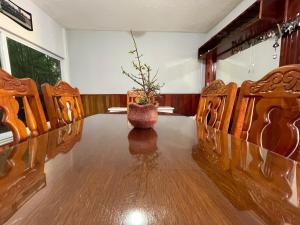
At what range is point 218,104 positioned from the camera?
41.1 inches

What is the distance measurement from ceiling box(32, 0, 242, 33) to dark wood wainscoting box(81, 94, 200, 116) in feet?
4.30

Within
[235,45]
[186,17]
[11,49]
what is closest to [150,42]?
[186,17]

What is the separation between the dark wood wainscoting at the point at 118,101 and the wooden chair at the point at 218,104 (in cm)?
219

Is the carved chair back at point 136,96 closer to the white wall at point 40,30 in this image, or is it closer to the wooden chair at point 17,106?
the wooden chair at point 17,106

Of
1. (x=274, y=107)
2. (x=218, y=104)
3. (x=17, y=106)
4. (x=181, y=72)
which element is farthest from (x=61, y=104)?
(x=181, y=72)

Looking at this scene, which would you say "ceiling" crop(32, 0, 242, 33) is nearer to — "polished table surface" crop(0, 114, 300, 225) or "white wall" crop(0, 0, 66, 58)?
"white wall" crop(0, 0, 66, 58)

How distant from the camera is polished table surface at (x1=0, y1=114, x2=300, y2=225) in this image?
0.74 feet

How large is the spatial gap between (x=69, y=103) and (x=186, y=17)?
2430mm

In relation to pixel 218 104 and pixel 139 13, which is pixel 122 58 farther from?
pixel 218 104

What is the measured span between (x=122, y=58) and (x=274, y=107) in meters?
3.18

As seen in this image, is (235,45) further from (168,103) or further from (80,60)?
(80,60)

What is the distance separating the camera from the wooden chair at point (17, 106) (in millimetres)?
667

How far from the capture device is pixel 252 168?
15.5 inches

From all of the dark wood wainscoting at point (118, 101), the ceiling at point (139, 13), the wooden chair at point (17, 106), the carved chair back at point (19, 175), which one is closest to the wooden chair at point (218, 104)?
the carved chair back at point (19, 175)
